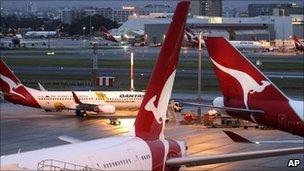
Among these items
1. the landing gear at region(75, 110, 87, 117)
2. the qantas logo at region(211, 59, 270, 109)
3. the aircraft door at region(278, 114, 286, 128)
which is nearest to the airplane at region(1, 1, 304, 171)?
the aircraft door at region(278, 114, 286, 128)

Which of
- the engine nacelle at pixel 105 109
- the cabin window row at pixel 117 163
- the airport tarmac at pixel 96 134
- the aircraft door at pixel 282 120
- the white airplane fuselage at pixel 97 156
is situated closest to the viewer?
the white airplane fuselage at pixel 97 156

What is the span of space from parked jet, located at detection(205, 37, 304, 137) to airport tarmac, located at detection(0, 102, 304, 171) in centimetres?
326

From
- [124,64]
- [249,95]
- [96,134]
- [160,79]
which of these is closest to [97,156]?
[160,79]

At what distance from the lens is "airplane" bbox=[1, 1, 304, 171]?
19.6 meters

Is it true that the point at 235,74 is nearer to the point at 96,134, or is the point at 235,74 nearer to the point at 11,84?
the point at 96,134

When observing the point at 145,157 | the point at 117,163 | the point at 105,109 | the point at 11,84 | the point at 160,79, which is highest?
the point at 160,79

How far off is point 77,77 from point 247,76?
73.6 m

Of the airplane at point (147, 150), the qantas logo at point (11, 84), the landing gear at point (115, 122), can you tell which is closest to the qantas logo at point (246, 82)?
the airplane at point (147, 150)

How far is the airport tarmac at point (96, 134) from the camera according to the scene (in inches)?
1608

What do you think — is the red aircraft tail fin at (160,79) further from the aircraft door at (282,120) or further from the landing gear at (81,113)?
the landing gear at (81,113)

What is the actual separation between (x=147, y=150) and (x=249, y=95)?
588 inches

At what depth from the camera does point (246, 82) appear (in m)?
37.3

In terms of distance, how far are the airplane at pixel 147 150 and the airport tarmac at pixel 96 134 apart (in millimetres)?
13632

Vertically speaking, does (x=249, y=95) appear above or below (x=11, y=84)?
above
